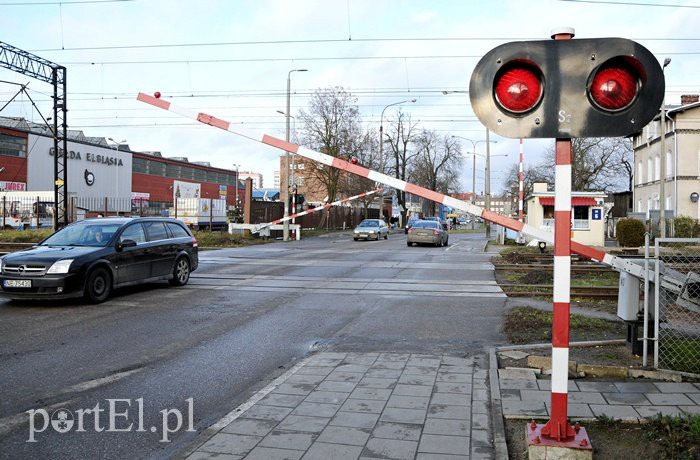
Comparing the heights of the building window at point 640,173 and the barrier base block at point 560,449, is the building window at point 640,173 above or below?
above

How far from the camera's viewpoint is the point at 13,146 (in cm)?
5003

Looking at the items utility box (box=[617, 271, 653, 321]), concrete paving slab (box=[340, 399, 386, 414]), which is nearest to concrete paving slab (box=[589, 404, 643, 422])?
concrete paving slab (box=[340, 399, 386, 414])

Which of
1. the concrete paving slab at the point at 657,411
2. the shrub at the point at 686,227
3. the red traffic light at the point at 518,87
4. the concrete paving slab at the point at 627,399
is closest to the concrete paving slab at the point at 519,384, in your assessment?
the concrete paving slab at the point at 627,399

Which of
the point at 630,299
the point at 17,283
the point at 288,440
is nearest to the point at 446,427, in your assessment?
the point at 288,440

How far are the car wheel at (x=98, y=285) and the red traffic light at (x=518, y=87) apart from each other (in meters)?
8.58

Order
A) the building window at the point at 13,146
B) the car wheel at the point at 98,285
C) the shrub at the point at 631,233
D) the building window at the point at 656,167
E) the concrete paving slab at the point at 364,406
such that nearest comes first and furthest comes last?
the concrete paving slab at the point at 364,406 < the car wheel at the point at 98,285 < the shrub at the point at 631,233 < the building window at the point at 656,167 < the building window at the point at 13,146

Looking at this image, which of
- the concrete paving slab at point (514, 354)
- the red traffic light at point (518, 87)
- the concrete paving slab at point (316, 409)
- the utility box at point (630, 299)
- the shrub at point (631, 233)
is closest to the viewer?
the red traffic light at point (518, 87)

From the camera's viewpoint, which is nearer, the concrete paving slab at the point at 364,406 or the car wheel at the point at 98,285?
the concrete paving slab at the point at 364,406

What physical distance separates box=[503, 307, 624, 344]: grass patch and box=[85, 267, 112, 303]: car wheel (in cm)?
686

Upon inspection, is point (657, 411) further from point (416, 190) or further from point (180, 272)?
point (180, 272)

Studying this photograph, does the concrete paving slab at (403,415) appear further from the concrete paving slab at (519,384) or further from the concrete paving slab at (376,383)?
the concrete paving slab at (519,384)

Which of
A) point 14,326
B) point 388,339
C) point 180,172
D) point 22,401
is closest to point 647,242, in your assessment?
point 388,339

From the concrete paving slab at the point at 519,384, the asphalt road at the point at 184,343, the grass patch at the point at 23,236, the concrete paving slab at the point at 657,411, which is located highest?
the grass patch at the point at 23,236

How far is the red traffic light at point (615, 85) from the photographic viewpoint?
3590mm
